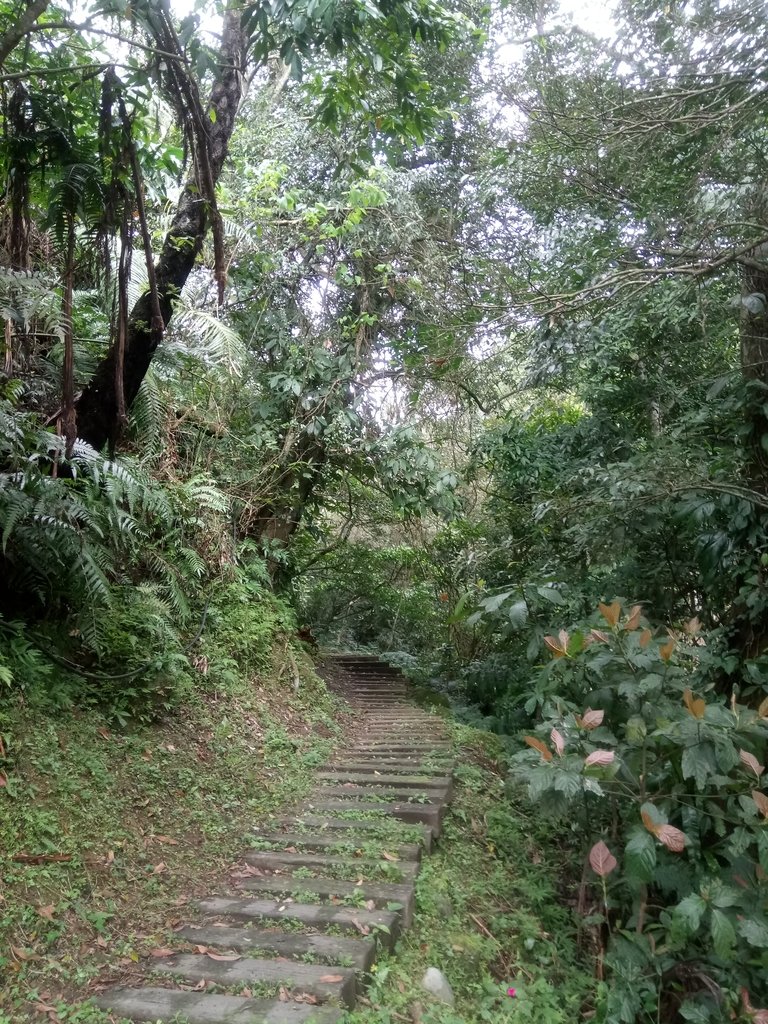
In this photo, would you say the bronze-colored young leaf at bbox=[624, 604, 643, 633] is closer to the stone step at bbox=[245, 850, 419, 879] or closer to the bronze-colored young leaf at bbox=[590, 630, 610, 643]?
the bronze-colored young leaf at bbox=[590, 630, 610, 643]

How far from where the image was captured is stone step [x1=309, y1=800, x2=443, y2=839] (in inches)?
163

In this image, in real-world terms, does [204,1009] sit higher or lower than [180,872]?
higher

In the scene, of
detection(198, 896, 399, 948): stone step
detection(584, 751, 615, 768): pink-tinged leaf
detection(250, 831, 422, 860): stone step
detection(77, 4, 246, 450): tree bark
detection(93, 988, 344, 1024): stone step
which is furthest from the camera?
detection(77, 4, 246, 450): tree bark

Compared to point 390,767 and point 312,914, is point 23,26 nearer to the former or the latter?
A: point 312,914

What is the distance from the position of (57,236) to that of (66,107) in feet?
2.55

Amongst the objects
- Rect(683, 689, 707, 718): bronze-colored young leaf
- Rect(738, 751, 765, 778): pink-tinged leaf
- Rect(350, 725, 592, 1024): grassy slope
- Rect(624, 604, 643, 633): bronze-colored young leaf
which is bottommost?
Rect(350, 725, 592, 1024): grassy slope

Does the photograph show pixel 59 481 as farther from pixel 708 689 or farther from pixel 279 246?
pixel 279 246

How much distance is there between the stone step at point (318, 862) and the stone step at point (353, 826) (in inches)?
9.3

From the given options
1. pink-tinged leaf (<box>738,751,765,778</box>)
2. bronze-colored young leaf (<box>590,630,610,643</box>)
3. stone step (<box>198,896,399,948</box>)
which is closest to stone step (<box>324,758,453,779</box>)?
stone step (<box>198,896,399,948</box>)

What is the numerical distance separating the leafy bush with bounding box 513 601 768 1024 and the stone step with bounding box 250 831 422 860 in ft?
2.96

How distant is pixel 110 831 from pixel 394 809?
1.66 m

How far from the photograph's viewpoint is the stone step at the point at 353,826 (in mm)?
3953

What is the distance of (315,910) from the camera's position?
318 centimetres

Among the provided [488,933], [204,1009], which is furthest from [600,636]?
[204,1009]
